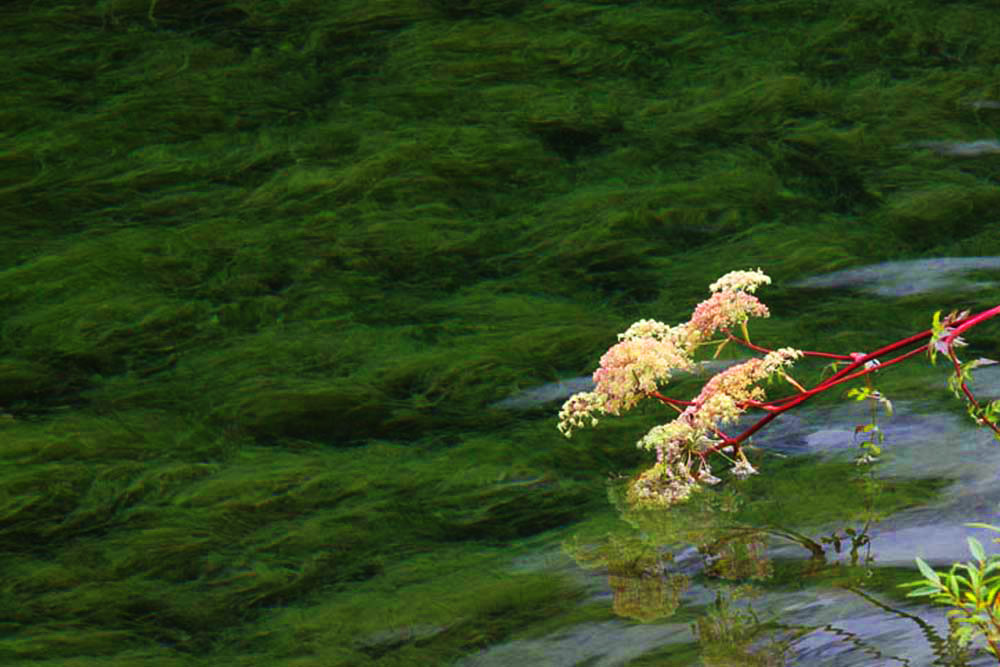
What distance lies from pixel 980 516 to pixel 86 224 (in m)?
2.95

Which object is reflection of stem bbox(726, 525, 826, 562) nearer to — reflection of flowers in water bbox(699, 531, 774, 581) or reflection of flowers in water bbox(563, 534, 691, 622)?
reflection of flowers in water bbox(699, 531, 774, 581)

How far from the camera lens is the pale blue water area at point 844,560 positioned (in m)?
1.92

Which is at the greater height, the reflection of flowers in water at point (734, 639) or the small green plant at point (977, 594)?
the small green plant at point (977, 594)

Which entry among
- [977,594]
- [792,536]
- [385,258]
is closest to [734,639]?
[792,536]

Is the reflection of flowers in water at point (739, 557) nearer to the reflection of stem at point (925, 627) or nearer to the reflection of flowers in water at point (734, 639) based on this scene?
the reflection of flowers in water at point (734, 639)

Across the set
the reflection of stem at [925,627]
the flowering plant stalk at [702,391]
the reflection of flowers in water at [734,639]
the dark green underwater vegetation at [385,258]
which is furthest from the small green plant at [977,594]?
the flowering plant stalk at [702,391]

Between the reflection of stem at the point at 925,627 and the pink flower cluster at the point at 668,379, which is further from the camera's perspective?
the pink flower cluster at the point at 668,379

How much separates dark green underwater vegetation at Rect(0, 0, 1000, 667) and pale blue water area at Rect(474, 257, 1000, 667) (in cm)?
7

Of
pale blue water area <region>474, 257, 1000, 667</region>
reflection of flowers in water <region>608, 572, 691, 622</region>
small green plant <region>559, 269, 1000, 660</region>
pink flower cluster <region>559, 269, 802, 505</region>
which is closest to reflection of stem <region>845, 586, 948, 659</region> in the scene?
pale blue water area <region>474, 257, 1000, 667</region>

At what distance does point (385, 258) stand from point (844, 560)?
2.17 metres

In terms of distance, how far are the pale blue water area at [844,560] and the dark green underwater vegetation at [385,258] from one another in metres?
0.07

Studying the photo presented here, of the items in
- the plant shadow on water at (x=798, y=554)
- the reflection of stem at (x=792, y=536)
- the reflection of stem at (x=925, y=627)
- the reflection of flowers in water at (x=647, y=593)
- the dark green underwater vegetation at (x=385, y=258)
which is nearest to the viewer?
the reflection of stem at (x=925, y=627)

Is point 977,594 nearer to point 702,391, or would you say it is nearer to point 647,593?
point 647,593

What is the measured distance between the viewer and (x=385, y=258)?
161 inches
